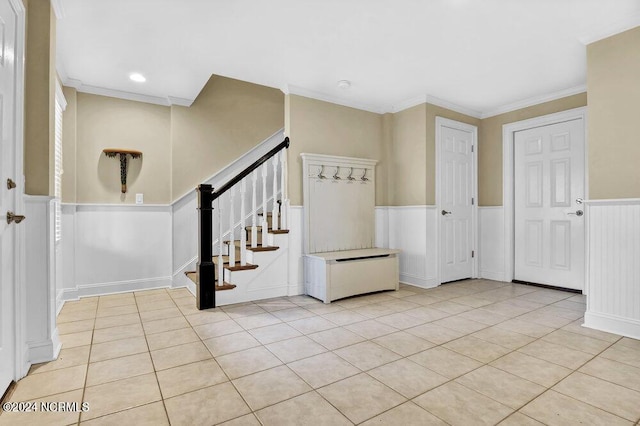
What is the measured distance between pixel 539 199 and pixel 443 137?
1.37m

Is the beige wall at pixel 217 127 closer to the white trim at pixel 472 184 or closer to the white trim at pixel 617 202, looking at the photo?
the white trim at pixel 472 184

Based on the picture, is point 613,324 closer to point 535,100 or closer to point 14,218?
point 535,100

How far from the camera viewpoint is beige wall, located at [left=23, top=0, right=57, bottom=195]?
2051 millimetres

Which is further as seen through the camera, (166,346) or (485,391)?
(166,346)

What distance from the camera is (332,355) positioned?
2.18 metres

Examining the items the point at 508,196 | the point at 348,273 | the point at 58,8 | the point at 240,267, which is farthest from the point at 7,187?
the point at 508,196

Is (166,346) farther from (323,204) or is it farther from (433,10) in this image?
(433,10)

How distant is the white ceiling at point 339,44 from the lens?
2.37 meters

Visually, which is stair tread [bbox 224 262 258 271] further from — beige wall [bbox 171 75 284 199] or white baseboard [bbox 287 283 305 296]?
beige wall [bbox 171 75 284 199]

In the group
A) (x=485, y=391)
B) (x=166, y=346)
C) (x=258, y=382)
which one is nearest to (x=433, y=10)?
(x=485, y=391)

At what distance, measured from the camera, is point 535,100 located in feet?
13.5

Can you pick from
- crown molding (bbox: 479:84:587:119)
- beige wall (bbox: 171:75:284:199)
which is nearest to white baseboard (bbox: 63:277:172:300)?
beige wall (bbox: 171:75:284:199)

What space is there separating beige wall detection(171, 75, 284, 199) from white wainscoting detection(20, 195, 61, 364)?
2116 millimetres

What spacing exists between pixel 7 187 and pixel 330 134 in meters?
3.02
